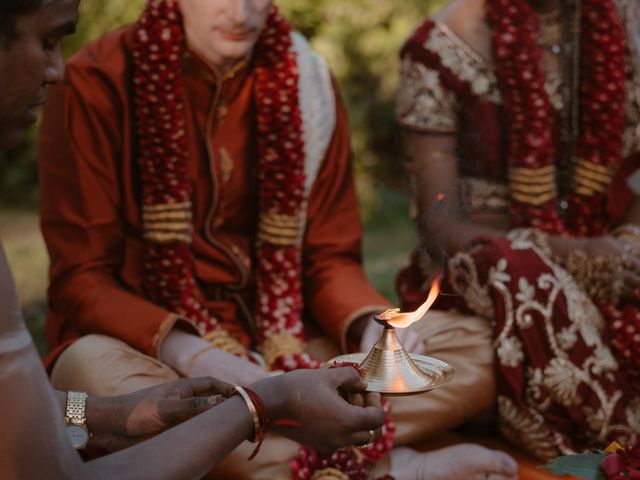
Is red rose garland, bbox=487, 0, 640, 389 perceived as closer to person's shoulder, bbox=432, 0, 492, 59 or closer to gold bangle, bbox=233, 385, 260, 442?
person's shoulder, bbox=432, 0, 492, 59

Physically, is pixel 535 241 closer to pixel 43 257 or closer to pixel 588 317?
pixel 588 317

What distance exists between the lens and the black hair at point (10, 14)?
6.01ft

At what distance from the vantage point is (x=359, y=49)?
8.30 m

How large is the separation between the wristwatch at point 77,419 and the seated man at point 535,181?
143 cm

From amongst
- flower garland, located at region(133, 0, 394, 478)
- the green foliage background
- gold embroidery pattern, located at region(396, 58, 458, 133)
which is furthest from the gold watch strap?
the green foliage background

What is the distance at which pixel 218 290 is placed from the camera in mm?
3646

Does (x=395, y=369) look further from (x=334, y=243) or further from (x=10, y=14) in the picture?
(x=334, y=243)

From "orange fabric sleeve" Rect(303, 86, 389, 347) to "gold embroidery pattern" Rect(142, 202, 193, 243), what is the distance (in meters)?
0.54

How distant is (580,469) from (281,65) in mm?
1837

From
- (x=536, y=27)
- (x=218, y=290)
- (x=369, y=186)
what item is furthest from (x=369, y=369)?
(x=369, y=186)

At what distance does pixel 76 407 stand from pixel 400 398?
1.27m

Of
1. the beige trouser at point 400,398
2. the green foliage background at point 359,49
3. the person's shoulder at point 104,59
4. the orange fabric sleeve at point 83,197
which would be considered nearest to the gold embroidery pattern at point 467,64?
the beige trouser at point 400,398

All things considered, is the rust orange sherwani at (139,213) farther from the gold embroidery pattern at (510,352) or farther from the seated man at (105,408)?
the seated man at (105,408)

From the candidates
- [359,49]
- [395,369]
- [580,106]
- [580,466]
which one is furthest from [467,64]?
[359,49]
